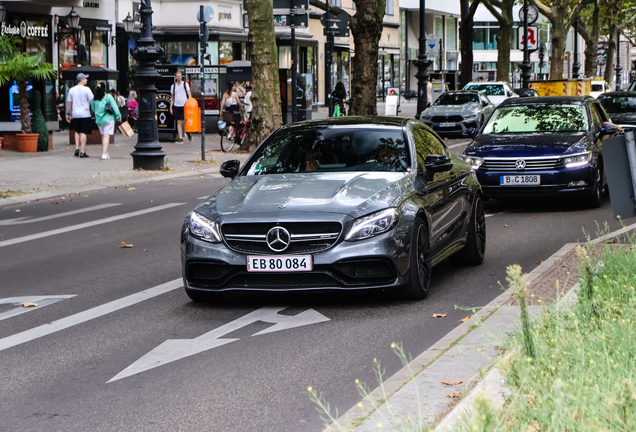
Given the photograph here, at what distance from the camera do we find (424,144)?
29.7ft

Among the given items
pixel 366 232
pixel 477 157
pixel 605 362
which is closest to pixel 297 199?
pixel 366 232

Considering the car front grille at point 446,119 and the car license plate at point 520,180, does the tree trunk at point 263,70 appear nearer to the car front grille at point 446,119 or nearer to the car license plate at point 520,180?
the car front grille at point 446,119

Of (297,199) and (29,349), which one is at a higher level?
(297,199)

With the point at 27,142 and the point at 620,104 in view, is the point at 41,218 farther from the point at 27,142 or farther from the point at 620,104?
the point at 620,104

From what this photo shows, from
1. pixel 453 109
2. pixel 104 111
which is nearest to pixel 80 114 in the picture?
pixel 104 111

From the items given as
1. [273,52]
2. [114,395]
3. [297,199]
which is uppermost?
[273,52]

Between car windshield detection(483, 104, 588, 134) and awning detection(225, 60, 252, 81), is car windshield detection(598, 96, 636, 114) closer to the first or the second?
car windshield detection(483, 104, 588, 134)

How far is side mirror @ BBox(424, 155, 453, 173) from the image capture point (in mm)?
8406

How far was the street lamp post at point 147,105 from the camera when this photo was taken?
21.0 meters

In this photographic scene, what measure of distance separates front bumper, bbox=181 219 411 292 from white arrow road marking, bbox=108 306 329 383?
215mm

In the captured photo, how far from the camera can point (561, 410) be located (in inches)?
147

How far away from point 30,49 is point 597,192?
25.4 m

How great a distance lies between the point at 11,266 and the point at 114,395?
502cm

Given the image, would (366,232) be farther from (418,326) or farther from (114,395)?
(114,395)
